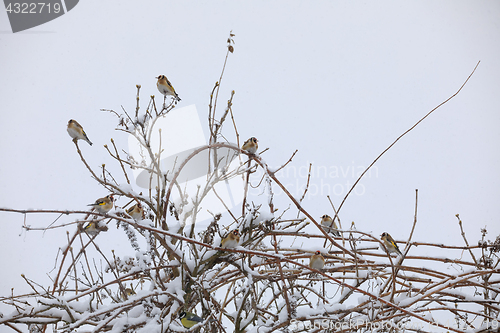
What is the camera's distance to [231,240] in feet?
5.17

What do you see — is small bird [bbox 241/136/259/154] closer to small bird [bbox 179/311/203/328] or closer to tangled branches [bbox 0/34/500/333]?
tangled branches [bbox 0/34/500/333]

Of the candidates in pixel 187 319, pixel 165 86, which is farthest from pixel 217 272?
pixel 165 86

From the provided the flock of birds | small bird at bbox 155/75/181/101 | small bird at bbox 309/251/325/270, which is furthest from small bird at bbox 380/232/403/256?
small bird at bbox 155/75/181/101

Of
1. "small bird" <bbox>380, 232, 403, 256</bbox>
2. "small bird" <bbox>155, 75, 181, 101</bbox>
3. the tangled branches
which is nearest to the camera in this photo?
the tangled branches

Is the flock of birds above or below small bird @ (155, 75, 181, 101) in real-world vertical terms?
below

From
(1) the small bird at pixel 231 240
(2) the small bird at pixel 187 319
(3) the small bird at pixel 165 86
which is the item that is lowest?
(2) the small bird at pixel 187 319

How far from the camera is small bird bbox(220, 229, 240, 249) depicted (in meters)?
1.58

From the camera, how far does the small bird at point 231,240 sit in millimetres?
1576

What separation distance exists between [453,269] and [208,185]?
1242 mm

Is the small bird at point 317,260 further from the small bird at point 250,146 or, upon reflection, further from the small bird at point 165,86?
the small bird at point 165,86

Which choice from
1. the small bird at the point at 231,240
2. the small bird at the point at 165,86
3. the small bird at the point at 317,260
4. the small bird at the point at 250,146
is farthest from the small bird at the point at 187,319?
the small bird at the point at 165,86

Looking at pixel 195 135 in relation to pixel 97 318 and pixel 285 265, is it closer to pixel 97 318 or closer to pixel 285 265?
pixel 285 265

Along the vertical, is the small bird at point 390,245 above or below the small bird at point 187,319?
above

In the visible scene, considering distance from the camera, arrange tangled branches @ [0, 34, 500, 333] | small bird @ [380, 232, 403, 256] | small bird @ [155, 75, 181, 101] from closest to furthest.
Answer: tangled branches @ [0, 34, 500, 333], small bird @ [380, 232, 403, 256], small bird @ [155, 75, 181, 101]
